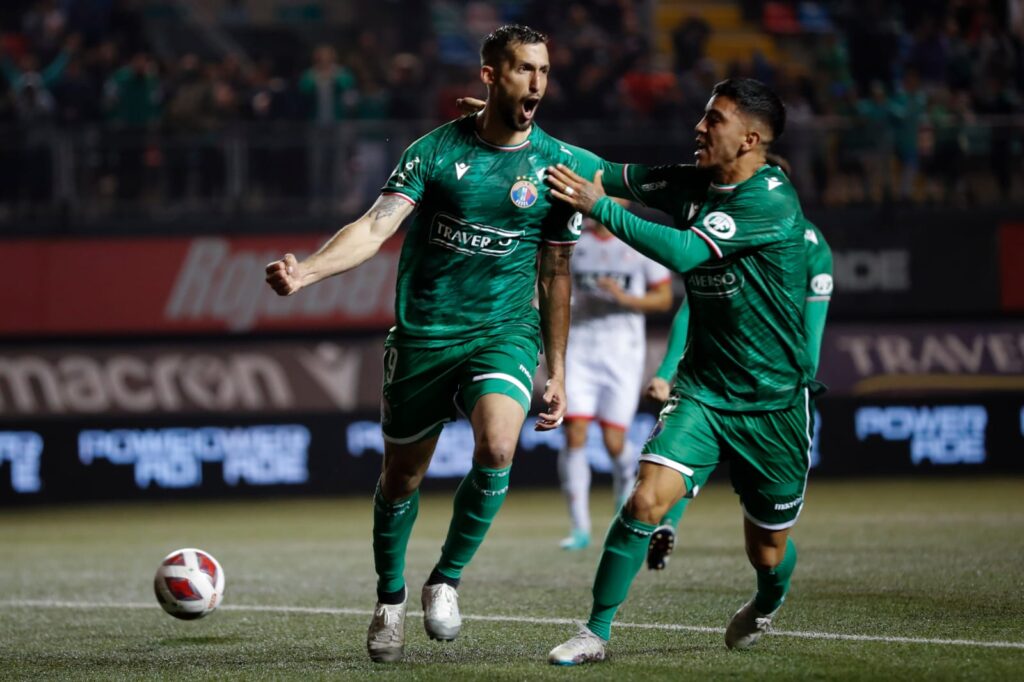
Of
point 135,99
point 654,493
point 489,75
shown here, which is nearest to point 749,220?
point 654,493

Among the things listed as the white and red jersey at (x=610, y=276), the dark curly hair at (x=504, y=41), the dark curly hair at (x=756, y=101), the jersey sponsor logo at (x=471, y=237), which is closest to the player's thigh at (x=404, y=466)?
the jersey sponsor logo at (x=471, y=237)

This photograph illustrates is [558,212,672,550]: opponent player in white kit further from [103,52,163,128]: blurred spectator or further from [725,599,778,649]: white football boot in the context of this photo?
[103,52,163,128]: blurred spectator

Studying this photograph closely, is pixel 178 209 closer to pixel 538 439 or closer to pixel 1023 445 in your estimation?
pixel 538 439

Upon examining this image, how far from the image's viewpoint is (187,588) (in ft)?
23.7

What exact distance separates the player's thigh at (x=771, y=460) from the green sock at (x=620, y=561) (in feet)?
1.52

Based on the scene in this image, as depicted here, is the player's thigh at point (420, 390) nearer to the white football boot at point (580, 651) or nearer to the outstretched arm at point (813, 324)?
the white football boot at point (580, 651)

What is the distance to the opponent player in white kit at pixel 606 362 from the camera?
11.5 metres

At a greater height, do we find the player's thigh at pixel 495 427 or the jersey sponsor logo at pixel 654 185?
the jersey sponsor logo at pixel 654 185

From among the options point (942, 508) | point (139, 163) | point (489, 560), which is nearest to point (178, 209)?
point (139, 163)

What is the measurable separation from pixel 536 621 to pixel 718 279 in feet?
7.08

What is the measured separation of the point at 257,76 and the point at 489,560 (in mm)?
8795

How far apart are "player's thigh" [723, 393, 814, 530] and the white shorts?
17.6 feet

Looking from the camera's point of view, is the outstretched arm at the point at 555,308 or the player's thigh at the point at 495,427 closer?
the player's thigh at the point at 495,427

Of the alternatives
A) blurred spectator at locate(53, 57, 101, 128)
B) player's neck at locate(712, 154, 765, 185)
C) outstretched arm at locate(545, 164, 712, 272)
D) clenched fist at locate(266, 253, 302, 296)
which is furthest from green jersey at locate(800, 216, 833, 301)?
blurred spectator at locate(53, 57, 101, 128)
